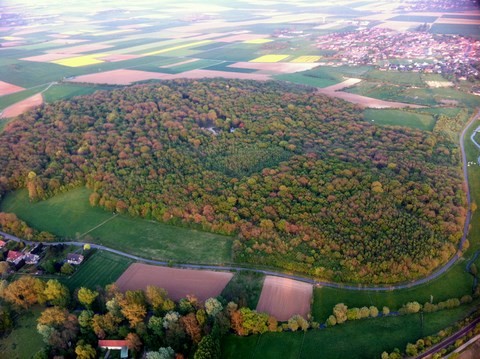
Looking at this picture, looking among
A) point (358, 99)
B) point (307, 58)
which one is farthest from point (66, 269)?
point (307, 58)

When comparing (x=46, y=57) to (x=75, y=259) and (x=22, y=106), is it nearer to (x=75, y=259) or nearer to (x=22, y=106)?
(x=22, y=106)

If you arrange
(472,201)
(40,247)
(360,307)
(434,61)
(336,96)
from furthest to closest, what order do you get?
(434,61)
(336,96)
(472,201)
(40,247)
(360,307)

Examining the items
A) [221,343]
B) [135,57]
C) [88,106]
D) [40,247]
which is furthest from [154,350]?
[135,57]

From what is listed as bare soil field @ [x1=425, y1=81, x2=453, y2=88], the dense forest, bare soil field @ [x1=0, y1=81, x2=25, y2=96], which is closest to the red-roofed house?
the dense forest

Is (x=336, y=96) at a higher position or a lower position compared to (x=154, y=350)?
higher

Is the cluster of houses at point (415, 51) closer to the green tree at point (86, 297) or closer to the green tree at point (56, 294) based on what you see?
the green tree at point (86, 297)

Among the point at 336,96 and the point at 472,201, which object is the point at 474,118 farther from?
the point at 472,201

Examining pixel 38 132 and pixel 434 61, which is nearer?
pixel 38 132

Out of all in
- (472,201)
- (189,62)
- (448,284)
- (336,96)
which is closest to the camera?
(448,284)
